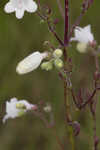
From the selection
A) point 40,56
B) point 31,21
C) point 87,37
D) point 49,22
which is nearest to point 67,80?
point 40,56

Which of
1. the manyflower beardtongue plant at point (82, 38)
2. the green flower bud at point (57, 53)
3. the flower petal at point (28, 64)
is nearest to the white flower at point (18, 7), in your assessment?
the flower petal at point (28, 64)

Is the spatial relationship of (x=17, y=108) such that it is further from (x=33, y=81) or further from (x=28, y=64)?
(x=33, y=81)

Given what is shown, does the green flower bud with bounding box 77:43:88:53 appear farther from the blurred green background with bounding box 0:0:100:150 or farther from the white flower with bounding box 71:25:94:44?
the blurred green background with bounding box 0:0:100:150

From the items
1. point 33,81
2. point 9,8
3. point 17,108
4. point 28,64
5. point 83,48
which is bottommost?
point 17,108

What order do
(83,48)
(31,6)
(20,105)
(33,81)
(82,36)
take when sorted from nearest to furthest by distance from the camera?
(31,6) → (20,105) → (83,48) → (82,36) → (33,81)

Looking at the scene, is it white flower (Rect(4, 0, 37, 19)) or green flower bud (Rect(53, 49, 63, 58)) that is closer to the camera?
green flower bud (Rect(53, 49, 63, 58))

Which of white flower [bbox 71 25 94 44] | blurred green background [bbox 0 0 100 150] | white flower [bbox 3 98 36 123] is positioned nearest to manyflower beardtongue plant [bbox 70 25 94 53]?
white flower [bbox 71 25 94 44]

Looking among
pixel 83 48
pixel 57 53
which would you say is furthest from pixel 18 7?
pixel 83 48

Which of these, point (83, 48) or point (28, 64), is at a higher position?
point (83, 48)

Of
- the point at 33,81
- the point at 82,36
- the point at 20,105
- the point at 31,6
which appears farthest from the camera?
the point at 33,81

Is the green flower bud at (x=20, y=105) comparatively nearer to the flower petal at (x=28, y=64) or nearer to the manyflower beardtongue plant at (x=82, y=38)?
the flower petal at (x=28, y=64)
